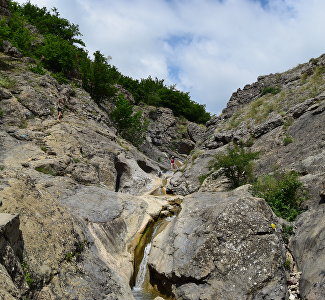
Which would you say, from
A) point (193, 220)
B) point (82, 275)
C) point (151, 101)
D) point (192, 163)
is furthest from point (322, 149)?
point (151, 101)

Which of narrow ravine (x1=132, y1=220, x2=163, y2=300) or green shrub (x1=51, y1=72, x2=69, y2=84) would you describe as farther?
green shrub (x1=51, y1=72, x2=69, y2=84)

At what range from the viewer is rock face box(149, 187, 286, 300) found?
11.5 meters

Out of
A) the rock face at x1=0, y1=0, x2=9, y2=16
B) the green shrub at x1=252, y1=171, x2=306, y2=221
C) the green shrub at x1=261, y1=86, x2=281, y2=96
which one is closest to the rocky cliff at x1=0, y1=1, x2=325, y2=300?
the green shrub at x1=252, y1=171, x2=306, y2=221

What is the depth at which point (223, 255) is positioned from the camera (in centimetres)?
1248

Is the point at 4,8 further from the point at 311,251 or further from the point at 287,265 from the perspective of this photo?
the point at 311,251

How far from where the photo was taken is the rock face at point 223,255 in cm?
1150

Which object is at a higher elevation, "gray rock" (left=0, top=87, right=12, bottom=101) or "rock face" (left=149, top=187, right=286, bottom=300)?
"gray rock" (left=0, top=87, right=12, bottom=101)

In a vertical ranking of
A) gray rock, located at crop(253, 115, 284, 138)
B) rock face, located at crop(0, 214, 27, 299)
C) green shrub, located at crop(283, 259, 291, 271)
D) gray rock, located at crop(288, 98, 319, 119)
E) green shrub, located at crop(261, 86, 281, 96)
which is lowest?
green shrub, located at crop(283, 259, 291, 271)

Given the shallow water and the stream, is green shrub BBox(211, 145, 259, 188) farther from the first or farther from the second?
the shallow water

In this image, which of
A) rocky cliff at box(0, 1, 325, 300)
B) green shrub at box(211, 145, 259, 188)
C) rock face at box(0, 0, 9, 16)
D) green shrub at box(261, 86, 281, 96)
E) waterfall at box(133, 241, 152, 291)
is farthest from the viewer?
rock face at box(0, 0, 9, 16)

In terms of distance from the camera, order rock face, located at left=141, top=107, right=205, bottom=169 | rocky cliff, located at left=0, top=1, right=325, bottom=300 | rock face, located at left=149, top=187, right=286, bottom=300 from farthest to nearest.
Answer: rock face, located at left=141, top=107, right=205, bottom=169 → rock face, located at left=149, top=187, right=286, bottom=300 → rocky cliff, located at left=0, top=1, right=325, bottom=300

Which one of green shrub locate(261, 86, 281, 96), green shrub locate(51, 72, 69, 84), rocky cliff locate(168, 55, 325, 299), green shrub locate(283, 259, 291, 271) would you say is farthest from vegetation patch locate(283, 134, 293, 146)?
green shrub locate(51, 72, 69, 84)

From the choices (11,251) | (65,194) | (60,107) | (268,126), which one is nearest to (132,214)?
(65,194)

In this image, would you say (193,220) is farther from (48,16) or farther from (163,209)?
(48,16)
